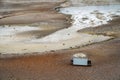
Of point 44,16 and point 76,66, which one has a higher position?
point 76,66

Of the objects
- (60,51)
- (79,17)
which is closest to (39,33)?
(60,51)

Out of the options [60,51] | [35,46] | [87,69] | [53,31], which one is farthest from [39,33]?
[87,69]

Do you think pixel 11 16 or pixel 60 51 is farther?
pixel 11 16

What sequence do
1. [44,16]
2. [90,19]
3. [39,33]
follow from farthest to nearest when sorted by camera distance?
[44,16] → [90,19] → [39,33]

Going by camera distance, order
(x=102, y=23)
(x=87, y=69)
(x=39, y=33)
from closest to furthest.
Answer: (x=87, y=69)
(x=39, y=33)
(x=102, y=23)

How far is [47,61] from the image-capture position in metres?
17.5

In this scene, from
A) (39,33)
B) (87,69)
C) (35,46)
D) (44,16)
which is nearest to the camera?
(87,69)

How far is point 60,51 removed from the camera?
775 inches

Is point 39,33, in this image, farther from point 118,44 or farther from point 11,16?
point 11,16

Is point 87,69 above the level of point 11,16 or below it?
above

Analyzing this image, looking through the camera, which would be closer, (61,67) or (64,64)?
(61,67)

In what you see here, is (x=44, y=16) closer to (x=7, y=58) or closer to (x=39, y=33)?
(x=39, y=33)

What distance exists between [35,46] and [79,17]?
10682 millimetres

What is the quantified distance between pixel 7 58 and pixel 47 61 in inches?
90.4
